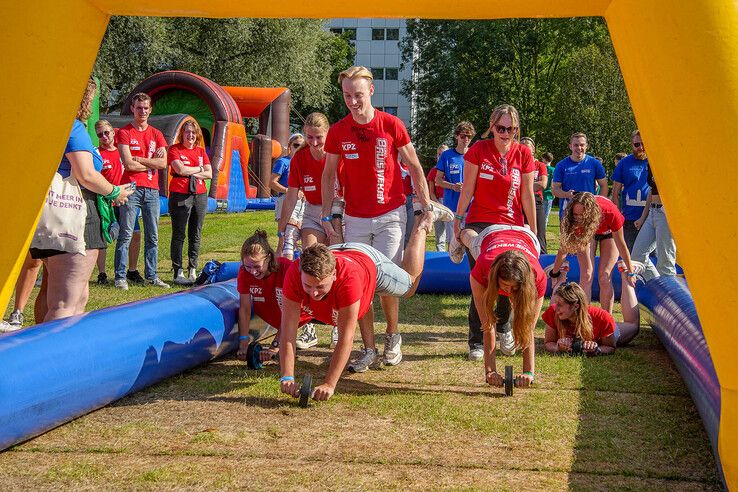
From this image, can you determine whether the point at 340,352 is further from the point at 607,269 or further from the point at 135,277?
the point at 135,277

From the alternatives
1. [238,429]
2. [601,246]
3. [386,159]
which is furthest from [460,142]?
[238,429]

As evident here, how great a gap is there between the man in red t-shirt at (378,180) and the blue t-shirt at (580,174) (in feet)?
17.0

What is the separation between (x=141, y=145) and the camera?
34.3ft

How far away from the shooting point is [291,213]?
794 centimetres

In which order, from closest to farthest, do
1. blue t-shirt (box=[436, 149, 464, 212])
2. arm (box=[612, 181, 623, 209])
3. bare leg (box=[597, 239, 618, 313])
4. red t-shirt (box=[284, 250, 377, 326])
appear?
red t-shirt (box=[284, 250, 377, 326]) < bare leg (box=[597, 239, 618, 313]) < arm (box=[612, 181, 623, 209]) < blue t-shirt (box=[436, 149, 464, 212])

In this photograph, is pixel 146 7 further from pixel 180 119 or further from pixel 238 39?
pixel 238 39

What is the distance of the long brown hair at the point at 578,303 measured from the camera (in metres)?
6.57

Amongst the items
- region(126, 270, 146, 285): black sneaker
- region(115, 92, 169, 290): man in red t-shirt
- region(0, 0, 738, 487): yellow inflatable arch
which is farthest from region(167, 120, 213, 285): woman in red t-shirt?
region(0, 0, 738, 487): yellow inflatable arch

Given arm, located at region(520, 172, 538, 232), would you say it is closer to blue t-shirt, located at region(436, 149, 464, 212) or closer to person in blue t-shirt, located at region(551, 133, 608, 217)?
person in blue t-shirt, located at region(551, 133, 608, 217)

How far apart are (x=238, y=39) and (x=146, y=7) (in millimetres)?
33363

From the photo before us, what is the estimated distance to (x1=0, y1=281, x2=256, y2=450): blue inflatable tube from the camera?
4.18 metres

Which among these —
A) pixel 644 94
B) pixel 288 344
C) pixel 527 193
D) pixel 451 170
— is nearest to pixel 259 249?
pixel 288 344

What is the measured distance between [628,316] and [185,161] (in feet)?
18.5

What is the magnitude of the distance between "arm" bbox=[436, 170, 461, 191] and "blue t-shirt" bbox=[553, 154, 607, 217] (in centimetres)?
133
